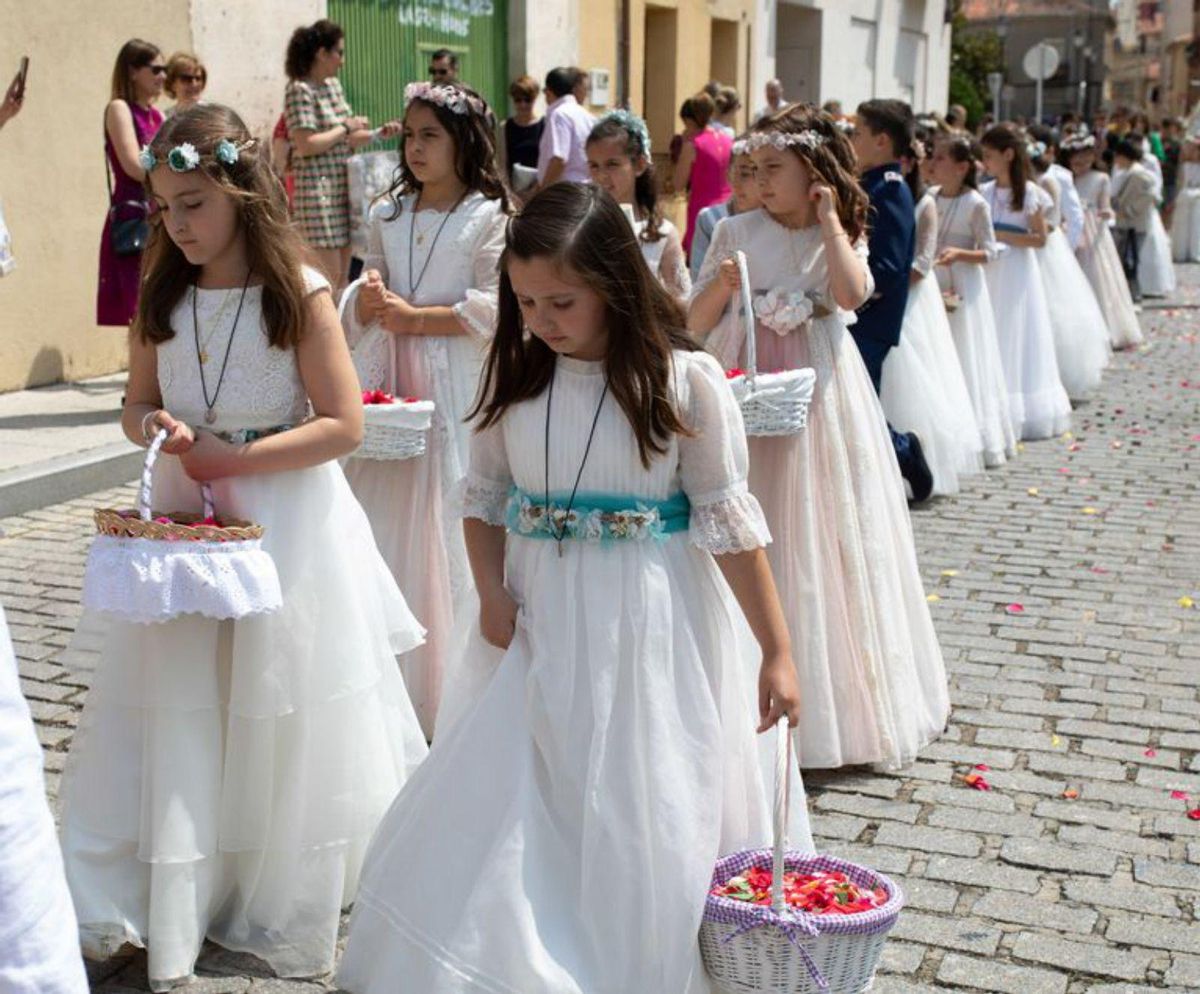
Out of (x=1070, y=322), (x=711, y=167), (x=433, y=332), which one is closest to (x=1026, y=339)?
(x=1070, y=322)

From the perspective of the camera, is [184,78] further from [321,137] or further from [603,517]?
[603,517]

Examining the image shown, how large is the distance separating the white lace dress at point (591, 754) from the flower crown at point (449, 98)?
80.6 inches

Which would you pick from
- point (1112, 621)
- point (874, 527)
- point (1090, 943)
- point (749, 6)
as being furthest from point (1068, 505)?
point (749, 6)

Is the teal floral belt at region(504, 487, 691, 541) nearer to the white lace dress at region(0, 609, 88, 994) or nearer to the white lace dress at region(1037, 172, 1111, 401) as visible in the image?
the white lace dress at region(0, 609, 88, 994)

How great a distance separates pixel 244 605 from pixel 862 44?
83.3 ft

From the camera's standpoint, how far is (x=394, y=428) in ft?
16.7

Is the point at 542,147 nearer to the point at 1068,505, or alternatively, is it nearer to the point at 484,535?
the point at 1068,505

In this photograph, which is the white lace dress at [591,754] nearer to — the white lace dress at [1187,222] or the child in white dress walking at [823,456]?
the child in white dress walking at [823,456]

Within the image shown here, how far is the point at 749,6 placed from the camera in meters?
22.6

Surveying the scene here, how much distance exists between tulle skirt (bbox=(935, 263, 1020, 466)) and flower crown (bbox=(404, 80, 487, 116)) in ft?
17.9

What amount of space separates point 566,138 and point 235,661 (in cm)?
973

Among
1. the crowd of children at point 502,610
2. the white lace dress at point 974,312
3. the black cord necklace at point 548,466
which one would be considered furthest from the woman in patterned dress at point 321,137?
the black cord necklace at point 548,466

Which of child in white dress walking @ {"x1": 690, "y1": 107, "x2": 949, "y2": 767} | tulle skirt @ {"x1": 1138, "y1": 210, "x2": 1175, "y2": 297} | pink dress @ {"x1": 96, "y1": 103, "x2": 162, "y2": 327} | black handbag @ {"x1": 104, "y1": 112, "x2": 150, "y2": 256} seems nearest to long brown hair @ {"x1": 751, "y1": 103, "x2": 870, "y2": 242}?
child in white dress walking @ {"x1": 690, "y1": 107, "x2": 949, "y2": 767}

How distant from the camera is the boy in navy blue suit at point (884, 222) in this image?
6.97 m
